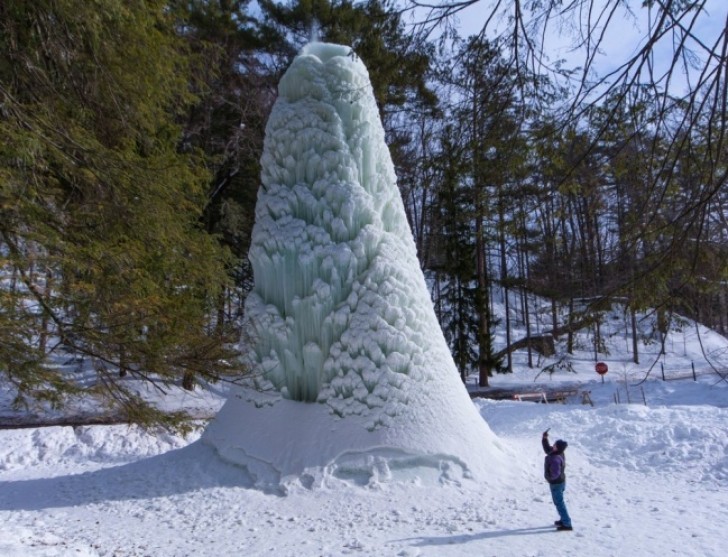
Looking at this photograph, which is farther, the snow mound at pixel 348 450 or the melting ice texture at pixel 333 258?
the melting ice texture at pixel 333 258

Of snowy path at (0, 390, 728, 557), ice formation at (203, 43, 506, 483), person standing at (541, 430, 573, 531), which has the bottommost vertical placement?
snowy path at (0, 390, 728, 557)

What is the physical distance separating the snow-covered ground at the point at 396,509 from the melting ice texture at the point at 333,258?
134 cm

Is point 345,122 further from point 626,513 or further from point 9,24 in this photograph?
point 626,513

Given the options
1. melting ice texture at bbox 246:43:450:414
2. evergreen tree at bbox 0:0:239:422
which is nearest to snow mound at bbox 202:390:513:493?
melting ice texture at bbox 246:43:450:414

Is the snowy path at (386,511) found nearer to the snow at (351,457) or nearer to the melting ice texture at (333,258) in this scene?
the snow at (351,457)

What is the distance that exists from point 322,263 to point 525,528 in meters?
3.88

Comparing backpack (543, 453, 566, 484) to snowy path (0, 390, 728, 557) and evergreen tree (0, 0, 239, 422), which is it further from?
evergreen tree (0, 0, 239, 422)

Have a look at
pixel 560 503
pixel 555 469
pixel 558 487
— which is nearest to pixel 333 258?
pixel 555 469

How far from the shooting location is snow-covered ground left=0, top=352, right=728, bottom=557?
16.8ft

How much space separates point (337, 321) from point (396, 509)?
2366mm

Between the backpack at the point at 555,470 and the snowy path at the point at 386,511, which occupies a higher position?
the backpack at the point at 555,470

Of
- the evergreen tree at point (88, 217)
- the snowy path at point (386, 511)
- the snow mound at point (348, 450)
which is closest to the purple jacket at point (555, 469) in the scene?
the snowy path at point (386, 511)

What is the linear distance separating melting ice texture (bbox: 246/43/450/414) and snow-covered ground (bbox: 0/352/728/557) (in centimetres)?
134

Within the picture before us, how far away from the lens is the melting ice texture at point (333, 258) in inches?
278
